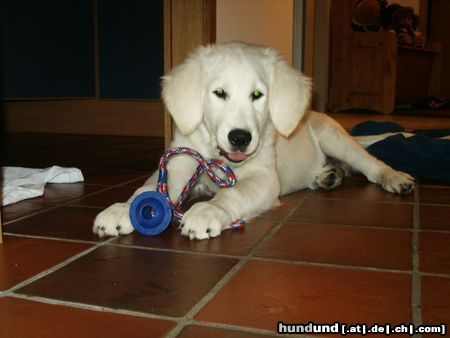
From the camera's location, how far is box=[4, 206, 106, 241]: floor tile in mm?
1773

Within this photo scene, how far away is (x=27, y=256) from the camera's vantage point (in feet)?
5.02

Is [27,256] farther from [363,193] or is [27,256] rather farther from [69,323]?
[363,193]

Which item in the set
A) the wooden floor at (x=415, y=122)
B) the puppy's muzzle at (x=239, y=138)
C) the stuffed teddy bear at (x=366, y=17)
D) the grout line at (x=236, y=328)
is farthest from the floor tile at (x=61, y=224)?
the stuffed teddy bear at (x=366, y=17)

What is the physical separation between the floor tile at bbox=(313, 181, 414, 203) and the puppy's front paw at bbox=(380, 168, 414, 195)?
0.09 feet

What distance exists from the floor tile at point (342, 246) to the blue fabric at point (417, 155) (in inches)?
48.1

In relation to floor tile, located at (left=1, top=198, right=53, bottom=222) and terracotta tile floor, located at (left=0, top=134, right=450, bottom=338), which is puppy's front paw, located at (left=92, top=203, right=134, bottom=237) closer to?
terracotta tile floor, located at (left=0, top=134, right=450, bottom=338)

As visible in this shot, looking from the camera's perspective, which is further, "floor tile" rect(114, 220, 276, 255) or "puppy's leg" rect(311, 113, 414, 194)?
"puppy's leg" rect(311, 113, 414, 194)

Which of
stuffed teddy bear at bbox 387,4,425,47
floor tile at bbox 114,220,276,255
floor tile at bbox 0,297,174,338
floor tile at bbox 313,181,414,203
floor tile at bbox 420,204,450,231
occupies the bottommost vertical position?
floor tile at bbox 313,181,414,203

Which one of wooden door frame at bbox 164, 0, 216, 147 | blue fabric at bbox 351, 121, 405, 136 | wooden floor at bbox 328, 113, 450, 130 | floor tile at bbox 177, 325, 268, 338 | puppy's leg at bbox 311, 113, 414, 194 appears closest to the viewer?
floor tile at bbox 177, 325, 268, 338

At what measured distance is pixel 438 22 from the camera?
12.4 meters

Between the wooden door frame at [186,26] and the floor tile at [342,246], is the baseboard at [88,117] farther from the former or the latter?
the floor tile at [342,246]

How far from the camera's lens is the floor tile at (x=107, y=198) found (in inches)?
89.0

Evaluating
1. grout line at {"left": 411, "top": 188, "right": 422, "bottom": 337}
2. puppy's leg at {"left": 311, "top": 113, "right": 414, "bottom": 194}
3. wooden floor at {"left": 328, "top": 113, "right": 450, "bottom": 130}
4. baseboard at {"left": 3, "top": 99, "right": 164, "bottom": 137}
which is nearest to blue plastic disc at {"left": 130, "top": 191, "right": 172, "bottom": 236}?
grout line at {"left": 411, "top": 188, "right": 422, "bottom": 337}

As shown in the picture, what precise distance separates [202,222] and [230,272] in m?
0.32
